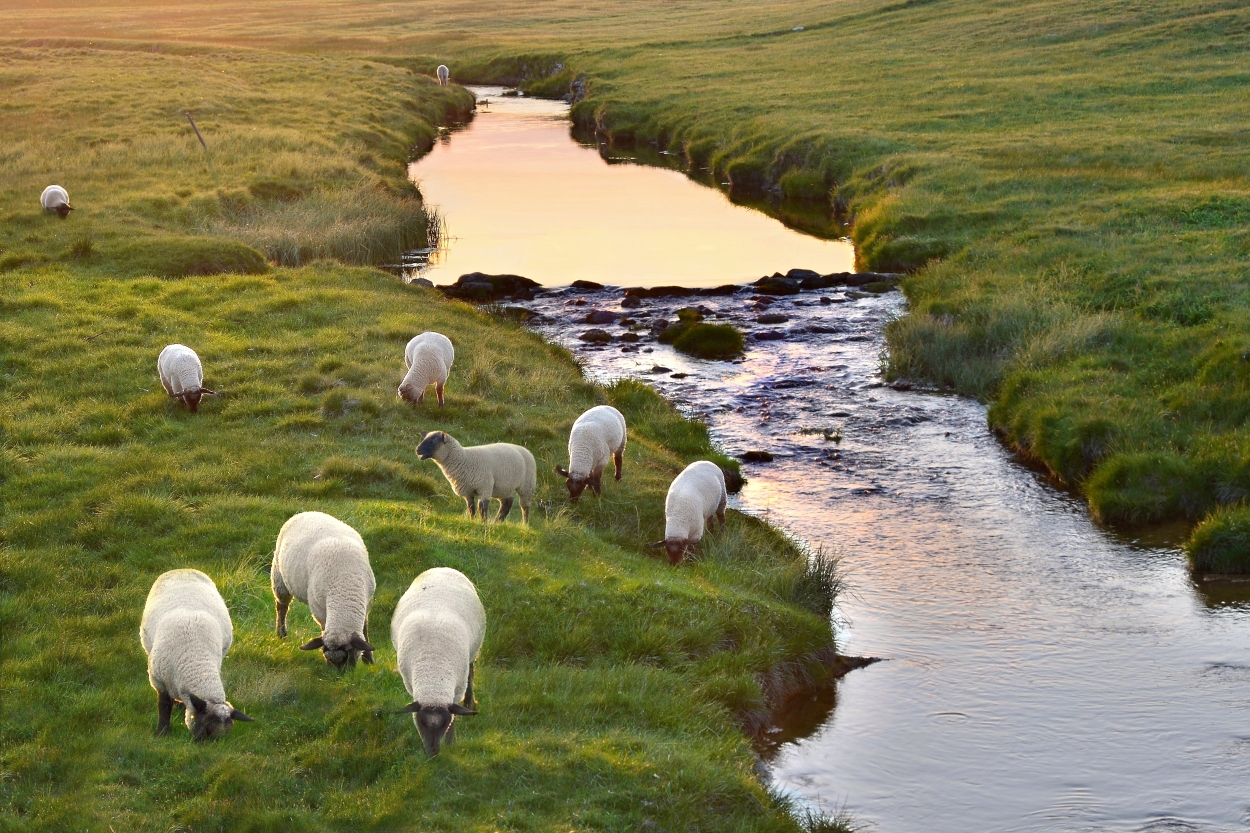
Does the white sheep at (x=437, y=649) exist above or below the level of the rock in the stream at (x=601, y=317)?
above

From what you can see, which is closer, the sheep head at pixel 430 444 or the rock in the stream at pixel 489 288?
the sheep head at pixel 430 444

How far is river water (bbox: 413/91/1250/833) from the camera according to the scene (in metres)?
11.5

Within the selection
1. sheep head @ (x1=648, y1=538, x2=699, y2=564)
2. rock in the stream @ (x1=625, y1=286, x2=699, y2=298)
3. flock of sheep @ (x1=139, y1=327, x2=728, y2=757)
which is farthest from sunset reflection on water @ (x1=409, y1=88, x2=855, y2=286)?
flock of sheep @ (x1=139, y1=327, x2=728, y2=757)

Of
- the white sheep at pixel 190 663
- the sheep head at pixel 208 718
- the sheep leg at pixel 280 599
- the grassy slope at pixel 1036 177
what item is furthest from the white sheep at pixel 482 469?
the grassy slope at pixel 1036 177

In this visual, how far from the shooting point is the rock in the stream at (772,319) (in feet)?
93.5

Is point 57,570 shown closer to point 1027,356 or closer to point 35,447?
point 35,447

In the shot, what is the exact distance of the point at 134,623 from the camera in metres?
11.1

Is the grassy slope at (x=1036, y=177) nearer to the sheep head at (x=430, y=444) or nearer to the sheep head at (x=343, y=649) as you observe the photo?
the sheep head at (x=430, y=444)

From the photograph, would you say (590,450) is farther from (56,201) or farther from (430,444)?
(56,201)

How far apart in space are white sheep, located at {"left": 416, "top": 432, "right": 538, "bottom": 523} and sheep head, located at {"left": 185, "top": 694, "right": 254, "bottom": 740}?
5292mm

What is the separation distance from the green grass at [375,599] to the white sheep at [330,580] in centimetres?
51

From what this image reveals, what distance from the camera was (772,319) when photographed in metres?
28.5

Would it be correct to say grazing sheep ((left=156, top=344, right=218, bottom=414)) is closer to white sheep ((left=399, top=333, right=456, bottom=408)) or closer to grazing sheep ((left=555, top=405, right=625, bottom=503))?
white sheep ((left=399, top=333, right=456, bottom=408))

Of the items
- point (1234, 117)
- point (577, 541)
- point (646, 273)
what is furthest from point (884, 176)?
point (577, 541)
